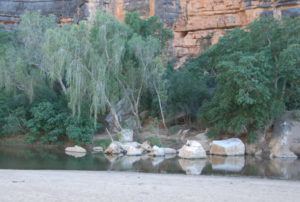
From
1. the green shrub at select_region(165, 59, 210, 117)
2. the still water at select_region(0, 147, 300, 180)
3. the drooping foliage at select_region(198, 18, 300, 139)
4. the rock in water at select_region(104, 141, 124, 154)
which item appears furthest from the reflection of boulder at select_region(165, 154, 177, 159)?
the green shrub at select_region(165, 59, 210, 117)

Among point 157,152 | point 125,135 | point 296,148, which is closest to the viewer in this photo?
point 296,148

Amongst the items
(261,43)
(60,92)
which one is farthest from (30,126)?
(261,43)

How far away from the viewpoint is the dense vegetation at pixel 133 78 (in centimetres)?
1945

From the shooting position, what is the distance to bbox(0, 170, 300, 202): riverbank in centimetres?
721

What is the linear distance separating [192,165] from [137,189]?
7.19 meters

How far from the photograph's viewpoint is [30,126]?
2448cm

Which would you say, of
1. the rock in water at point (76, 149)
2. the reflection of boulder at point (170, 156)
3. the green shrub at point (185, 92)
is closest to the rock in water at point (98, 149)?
the rock in water at point (76, 149)

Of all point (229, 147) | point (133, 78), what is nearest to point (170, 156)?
point (229, 147)

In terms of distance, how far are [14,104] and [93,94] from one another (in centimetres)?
941

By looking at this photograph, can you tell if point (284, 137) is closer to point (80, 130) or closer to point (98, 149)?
point (98, 149)

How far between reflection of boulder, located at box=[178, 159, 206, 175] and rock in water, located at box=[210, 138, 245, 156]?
226 cm

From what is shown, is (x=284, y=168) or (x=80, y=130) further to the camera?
(x=80, y=130)

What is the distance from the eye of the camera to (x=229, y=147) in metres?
18.7

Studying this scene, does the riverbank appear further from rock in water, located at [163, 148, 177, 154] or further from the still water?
rock in water, located at [163, 148, 177, 154]
